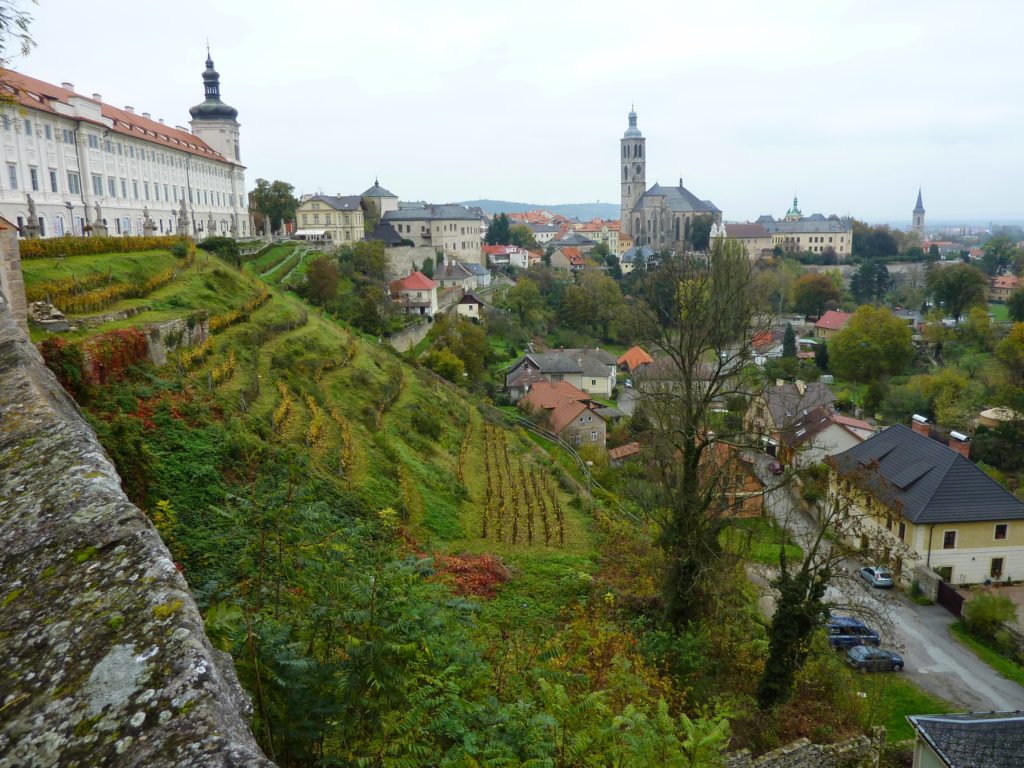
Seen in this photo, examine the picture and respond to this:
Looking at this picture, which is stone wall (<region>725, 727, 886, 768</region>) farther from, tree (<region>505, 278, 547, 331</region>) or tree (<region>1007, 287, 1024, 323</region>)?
tree (<region>1007, 287, 1024, 323</region>)

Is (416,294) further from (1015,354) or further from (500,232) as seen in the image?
(500,232)

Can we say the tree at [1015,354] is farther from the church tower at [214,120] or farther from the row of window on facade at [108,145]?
the church tower at [214,120]

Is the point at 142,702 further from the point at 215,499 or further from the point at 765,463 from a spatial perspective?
the point at 765,463

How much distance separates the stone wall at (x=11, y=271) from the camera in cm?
1230

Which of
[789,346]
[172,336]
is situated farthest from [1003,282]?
[172,336]

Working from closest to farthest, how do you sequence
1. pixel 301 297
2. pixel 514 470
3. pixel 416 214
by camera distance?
1. pixel 514 470
2. pixel 301 297
3. pixel 416 214

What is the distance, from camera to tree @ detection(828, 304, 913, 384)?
2045 inches

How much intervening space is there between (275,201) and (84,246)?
45117 mm

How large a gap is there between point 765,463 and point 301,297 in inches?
1068

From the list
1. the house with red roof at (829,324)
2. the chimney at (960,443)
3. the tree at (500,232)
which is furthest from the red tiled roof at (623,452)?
the tree at (500,232)

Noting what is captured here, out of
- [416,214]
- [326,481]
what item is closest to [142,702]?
[326,481]

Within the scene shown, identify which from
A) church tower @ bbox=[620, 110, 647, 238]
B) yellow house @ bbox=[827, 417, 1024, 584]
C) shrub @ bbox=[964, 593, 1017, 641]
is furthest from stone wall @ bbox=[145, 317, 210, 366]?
church tower @ bbox=[620, 110, 647, 238]

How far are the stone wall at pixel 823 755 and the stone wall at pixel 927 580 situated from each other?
42.9 feet

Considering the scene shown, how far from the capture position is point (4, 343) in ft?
21.1
